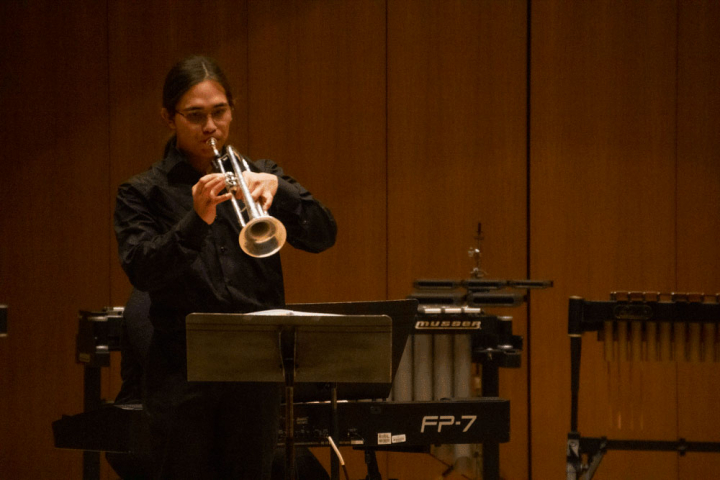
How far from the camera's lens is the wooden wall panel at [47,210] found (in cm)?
475

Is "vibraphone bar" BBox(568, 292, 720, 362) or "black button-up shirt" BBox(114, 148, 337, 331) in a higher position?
"black button-up shirt" BBox(114, 148, 337, 331)

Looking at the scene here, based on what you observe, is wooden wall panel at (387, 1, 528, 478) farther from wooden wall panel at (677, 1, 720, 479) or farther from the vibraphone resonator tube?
the vibraphone resonator tube

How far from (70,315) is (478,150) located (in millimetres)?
2539

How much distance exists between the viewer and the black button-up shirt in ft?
6.02

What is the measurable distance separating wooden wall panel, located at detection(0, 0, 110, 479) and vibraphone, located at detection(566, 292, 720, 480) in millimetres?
2720

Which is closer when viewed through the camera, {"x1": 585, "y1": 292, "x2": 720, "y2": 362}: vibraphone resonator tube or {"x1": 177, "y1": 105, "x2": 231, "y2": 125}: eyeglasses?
{"x1": 177, "y1": 105, "x2": 231, "y2": 125}: eyeglasses

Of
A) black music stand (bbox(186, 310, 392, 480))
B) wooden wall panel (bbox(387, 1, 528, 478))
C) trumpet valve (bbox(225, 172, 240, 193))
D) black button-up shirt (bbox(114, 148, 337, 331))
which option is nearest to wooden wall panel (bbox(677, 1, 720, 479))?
wooden wall panel (bbox(387, 1, 528, 478))

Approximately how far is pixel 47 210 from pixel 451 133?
2376mm

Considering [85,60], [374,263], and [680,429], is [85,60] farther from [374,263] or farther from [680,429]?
[680,429]

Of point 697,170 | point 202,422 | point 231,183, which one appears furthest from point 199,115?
point 697,170

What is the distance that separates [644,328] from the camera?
3.54 meters

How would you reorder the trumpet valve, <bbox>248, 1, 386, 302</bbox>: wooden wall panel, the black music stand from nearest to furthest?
the black music stand < the trumpet valve < <bbox>248, 1, 386, 302</bbox>: wooden wall panel

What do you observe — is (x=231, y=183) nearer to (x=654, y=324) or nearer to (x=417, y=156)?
(x=654, y=324)

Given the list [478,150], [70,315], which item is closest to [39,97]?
[70,315]
